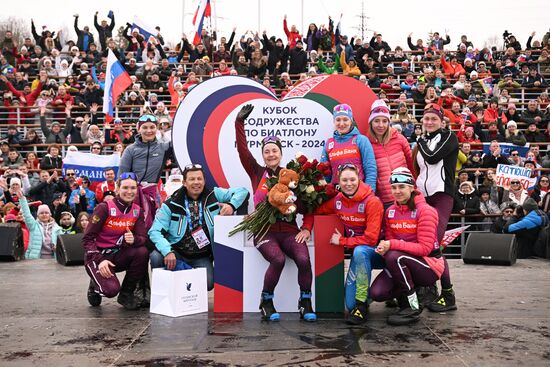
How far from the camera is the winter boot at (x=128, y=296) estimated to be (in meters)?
6.79

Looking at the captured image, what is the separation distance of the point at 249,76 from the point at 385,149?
14.0 m

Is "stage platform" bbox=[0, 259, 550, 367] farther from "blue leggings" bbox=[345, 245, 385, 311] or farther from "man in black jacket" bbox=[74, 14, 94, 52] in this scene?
"man in black jacket" bbox=[74, 14, 94, 52]

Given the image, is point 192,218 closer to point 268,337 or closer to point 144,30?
point 268,337

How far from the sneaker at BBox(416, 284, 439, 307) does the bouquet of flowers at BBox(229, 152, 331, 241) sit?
1.27 m

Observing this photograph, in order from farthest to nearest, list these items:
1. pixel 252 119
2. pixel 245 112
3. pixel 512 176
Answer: pixel 512 176 < pixel 252 119 < pixel 245 112

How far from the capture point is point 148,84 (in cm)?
2008

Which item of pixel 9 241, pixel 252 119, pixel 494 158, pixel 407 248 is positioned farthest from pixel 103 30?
pixel 407 248

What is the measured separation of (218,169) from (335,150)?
1.60m

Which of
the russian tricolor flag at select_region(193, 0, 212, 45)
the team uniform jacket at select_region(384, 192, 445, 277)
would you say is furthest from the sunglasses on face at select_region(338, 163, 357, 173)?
the russian tricolor flag at select_region(193, 0, 212, 45)

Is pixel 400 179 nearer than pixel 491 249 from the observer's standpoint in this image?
Yes

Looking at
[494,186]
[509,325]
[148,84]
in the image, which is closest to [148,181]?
[509,325]

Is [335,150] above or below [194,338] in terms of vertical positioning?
above

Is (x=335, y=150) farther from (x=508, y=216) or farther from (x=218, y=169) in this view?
(x=508, y=216)

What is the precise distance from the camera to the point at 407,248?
19.7ft
